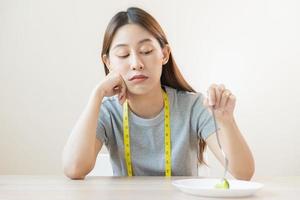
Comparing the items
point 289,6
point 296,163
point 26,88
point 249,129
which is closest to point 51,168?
point 26,88

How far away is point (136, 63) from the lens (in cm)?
145

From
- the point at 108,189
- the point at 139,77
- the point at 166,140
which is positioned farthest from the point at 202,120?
the point at 108,189

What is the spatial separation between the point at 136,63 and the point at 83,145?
11.9 inches

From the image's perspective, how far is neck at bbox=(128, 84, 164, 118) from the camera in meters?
1.59

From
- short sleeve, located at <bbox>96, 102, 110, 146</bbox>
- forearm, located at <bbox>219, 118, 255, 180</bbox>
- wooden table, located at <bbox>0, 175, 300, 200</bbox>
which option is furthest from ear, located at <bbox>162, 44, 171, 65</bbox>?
wooden table, located at <bbox>0, 175, 300, 200</bbox>

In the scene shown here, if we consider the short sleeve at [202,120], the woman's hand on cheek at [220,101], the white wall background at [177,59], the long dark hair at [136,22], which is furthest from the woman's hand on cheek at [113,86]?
the white wall background at [177,59]

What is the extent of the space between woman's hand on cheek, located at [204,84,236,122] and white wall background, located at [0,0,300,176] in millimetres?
1098

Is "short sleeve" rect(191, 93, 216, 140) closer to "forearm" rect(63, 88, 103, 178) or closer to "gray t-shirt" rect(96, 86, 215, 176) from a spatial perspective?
"gray t-shirt" rect(96, 86, 215, 176)

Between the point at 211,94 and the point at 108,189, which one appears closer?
the point at 108,189

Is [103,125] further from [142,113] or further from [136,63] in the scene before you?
[136,63]

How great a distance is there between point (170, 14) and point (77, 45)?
510mm

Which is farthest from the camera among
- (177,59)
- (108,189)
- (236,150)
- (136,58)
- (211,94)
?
(177,59)

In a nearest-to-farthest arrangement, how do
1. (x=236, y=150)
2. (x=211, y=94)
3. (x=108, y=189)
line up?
1. (x=108, y=189)
2. (x=211, y=94)
3. (x=236, y=150)

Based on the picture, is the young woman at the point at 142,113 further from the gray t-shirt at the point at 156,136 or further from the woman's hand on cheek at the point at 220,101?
the woman's hand on cheek at the point at 220,101
